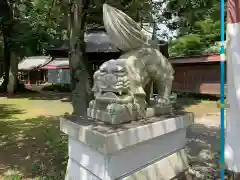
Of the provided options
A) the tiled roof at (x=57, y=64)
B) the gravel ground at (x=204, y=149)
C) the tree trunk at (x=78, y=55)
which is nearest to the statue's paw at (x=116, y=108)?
the gravel ground at (x=204, y=149)

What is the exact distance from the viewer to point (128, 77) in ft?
8.97

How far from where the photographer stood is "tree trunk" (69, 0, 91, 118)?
208 inches

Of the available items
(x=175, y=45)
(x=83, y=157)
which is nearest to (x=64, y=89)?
(x=175, y=45)

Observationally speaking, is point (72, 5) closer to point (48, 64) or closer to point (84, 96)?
point (84, 96)

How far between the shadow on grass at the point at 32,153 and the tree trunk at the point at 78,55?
3.01 ft

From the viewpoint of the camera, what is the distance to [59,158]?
4480 mm

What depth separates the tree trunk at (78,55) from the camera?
5275 millimetres

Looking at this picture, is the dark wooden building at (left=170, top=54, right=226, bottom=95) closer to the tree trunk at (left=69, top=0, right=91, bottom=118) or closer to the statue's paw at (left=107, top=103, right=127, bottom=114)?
the tree trunk at (left=69, top=0, right=91, bottom=118)

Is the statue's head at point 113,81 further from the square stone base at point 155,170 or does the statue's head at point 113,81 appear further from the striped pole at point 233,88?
the striped pole at point 233,88

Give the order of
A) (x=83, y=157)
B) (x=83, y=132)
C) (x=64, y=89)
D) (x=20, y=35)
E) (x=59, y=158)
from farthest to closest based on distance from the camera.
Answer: (x=64, y=89)
(x=20, y=35)
(x=59, y=158)
(x=83, y=157)
(x=83, y=132)

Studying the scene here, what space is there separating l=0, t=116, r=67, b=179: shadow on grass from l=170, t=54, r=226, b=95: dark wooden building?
9.08 m

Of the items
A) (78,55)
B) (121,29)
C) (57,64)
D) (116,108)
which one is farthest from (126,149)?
(57,64)

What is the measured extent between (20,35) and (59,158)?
30.5ft

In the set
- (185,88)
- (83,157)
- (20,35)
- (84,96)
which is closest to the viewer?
(83,157)
